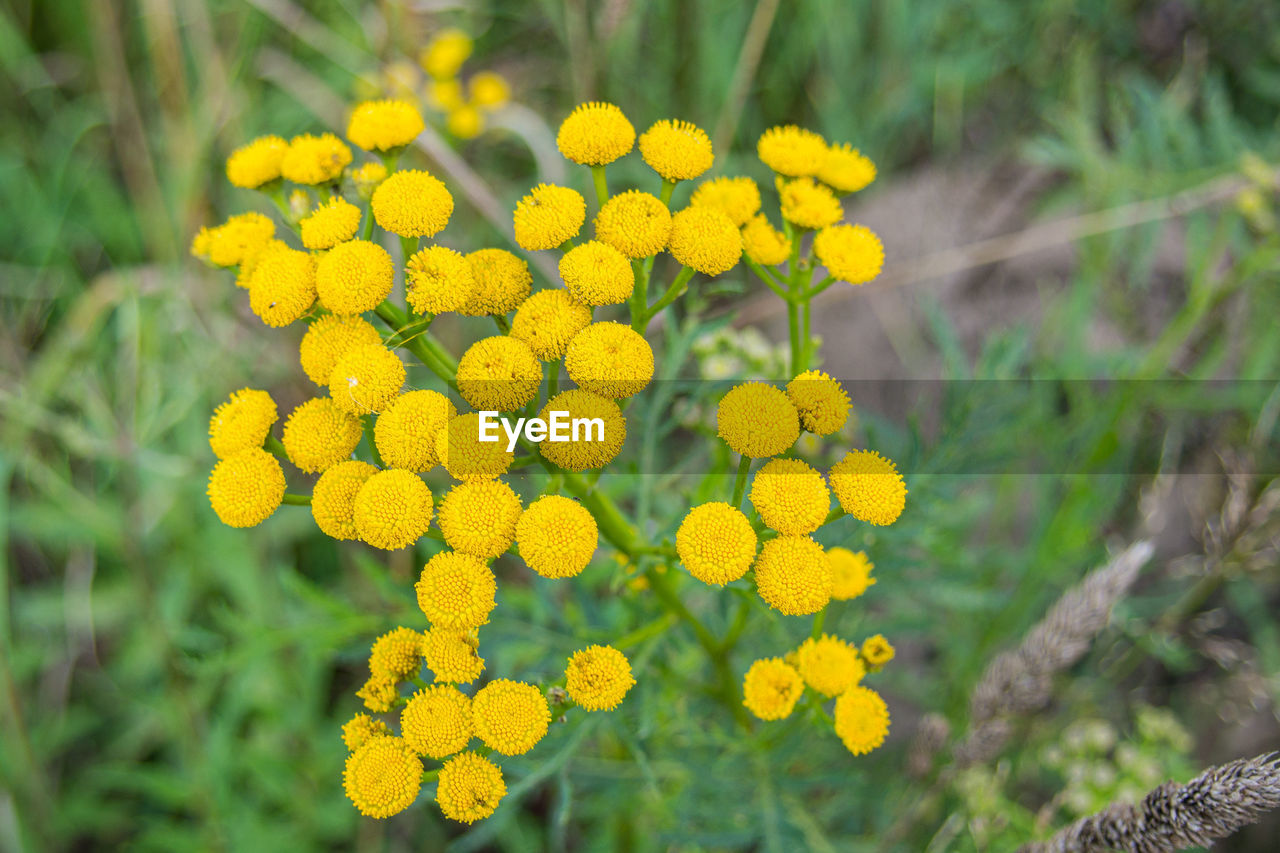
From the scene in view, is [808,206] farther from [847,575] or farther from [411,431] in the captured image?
[411,431]

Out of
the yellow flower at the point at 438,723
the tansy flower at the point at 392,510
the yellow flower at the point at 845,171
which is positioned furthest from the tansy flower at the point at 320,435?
the yellow flower at the point at 845,171

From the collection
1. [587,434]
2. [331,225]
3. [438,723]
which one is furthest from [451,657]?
[331,225]

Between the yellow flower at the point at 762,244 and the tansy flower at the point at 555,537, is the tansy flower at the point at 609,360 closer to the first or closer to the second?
the tansy flower at the point at 555,537

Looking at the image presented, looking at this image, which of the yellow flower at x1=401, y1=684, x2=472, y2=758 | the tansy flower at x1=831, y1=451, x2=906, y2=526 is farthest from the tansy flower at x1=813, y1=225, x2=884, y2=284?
the yellow flower at x1=401, y1=684, x2=472, y2=758

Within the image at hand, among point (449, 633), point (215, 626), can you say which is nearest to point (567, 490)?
point (449, 633)

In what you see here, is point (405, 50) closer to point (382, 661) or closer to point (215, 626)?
point (215, 626)
